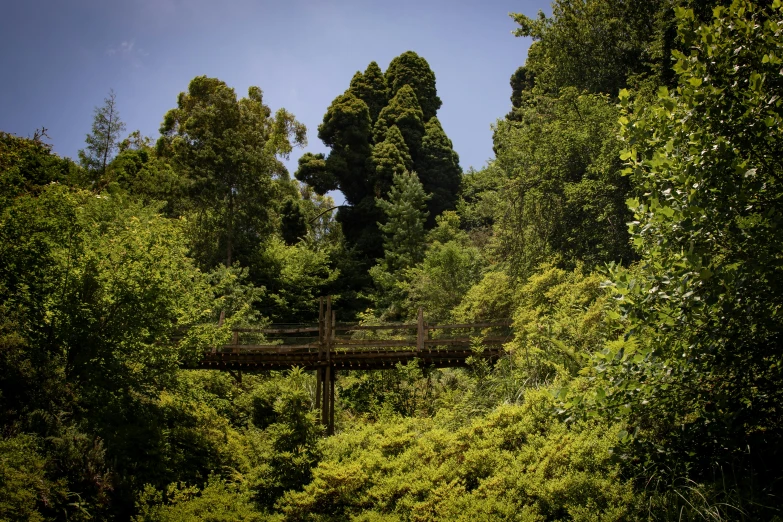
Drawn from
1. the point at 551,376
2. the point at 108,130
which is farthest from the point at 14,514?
the point at 108,130

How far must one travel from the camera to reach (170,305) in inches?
401

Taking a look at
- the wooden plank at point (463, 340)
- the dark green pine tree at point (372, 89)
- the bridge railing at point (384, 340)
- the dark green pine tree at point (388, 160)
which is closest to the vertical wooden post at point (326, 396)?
the bridge railing at point (384, 340)

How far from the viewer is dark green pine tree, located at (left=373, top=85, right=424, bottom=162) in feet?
94.4

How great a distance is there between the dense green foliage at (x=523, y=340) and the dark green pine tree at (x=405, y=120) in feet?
25.9

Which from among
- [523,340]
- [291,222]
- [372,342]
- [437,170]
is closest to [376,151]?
[437,170]

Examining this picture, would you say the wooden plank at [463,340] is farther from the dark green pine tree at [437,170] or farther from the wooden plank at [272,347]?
the dark green pine tree at [437,170]

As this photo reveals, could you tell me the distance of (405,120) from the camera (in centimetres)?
2884

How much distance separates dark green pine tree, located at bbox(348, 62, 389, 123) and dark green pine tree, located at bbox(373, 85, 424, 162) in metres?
0.96

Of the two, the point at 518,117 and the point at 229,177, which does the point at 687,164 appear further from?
the point at 518,117

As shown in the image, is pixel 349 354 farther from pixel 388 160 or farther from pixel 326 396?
pixel 388 160

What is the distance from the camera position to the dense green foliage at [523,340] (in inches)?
188

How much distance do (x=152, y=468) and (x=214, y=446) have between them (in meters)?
1.31

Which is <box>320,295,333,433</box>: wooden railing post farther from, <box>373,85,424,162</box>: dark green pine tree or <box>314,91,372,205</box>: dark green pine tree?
<box>373,85,424,162</box>: dark green pine tree

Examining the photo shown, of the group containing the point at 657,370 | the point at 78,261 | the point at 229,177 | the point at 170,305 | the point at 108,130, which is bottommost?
the point at 657,370
